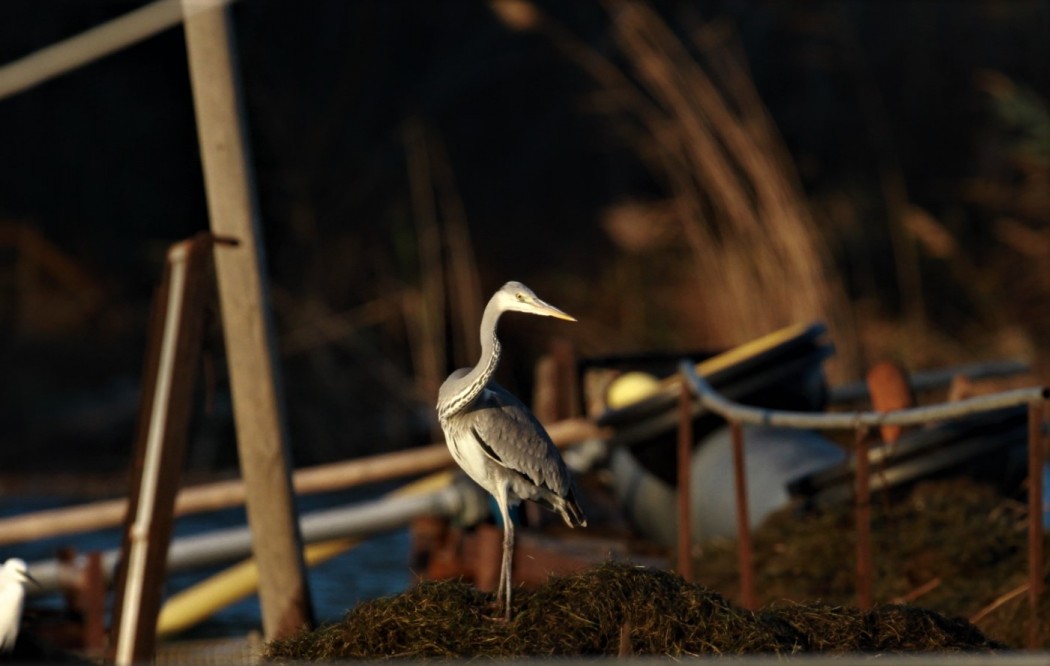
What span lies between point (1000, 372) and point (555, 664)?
6.64 m

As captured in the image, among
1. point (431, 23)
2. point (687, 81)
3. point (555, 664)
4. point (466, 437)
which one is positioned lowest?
point (555, 664)

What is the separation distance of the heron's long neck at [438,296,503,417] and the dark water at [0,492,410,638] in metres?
5.17

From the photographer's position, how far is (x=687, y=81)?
32.2ft

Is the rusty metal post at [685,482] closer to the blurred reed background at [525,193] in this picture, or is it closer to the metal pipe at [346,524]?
the metal pipe at [346,524]

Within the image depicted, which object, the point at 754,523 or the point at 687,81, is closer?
the point at 754,523

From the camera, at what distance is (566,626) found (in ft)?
11.1

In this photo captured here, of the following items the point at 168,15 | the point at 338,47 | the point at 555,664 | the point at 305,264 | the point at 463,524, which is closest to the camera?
the point at 555,664

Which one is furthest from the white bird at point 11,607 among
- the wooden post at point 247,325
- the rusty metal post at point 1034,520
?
the rusty metal post at point 1034,520

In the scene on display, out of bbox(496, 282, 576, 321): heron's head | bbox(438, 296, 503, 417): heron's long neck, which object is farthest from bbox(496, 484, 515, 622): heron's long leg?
bbox(496, 282, 576, 321): heron's head

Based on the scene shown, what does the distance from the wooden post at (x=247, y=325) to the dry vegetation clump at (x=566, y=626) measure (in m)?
2.03

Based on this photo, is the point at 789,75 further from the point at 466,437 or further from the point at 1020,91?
the point at 466,437

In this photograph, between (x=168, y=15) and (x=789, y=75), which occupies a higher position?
(x=789, y=75)

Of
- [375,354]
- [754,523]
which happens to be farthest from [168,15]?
[375,354]

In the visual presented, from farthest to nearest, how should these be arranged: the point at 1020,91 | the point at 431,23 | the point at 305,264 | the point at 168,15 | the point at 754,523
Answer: the point at 431,23
the point at 305,264
the point at 1020,91
the point at 754,523
the point at 168,15
